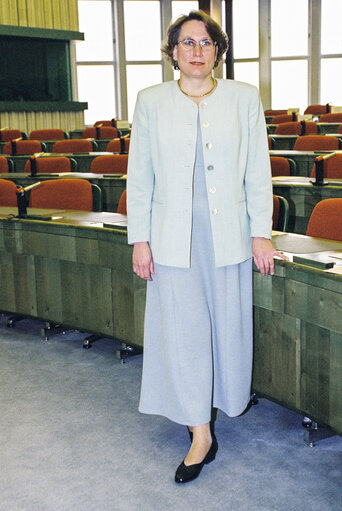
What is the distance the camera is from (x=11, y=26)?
10.8 meters

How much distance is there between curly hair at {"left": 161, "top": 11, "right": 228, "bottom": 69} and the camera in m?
2.01

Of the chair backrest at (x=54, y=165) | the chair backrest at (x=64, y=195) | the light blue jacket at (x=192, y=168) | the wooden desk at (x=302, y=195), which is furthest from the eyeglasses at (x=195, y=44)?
the chair backrest at (x=54, y=165)

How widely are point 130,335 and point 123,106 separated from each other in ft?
37.8

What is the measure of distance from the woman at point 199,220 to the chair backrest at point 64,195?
181 centimetres

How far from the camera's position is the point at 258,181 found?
2.09 meters

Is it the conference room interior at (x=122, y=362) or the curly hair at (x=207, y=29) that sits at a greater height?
the curly hair at (x=207, y=29)

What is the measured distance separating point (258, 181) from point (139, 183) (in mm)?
377

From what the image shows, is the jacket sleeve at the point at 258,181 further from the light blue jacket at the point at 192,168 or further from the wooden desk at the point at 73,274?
the wooden desk at the point at 73,274

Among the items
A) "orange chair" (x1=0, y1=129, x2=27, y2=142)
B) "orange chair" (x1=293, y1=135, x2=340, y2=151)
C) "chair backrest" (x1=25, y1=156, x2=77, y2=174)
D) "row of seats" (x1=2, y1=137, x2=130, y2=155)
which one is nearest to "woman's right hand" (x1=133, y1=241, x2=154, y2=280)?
"chair backrest" (x1=25, y1=156, x2=77, y2=174)

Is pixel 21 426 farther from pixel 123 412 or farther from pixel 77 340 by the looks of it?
pixel 77 340

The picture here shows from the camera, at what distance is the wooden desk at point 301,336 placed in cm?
210

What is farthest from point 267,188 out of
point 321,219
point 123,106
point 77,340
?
point 123,106

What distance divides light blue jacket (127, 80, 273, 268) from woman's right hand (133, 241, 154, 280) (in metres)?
0.03

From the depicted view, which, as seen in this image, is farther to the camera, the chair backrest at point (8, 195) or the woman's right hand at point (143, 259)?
the chair backrest at point (8, 195)
